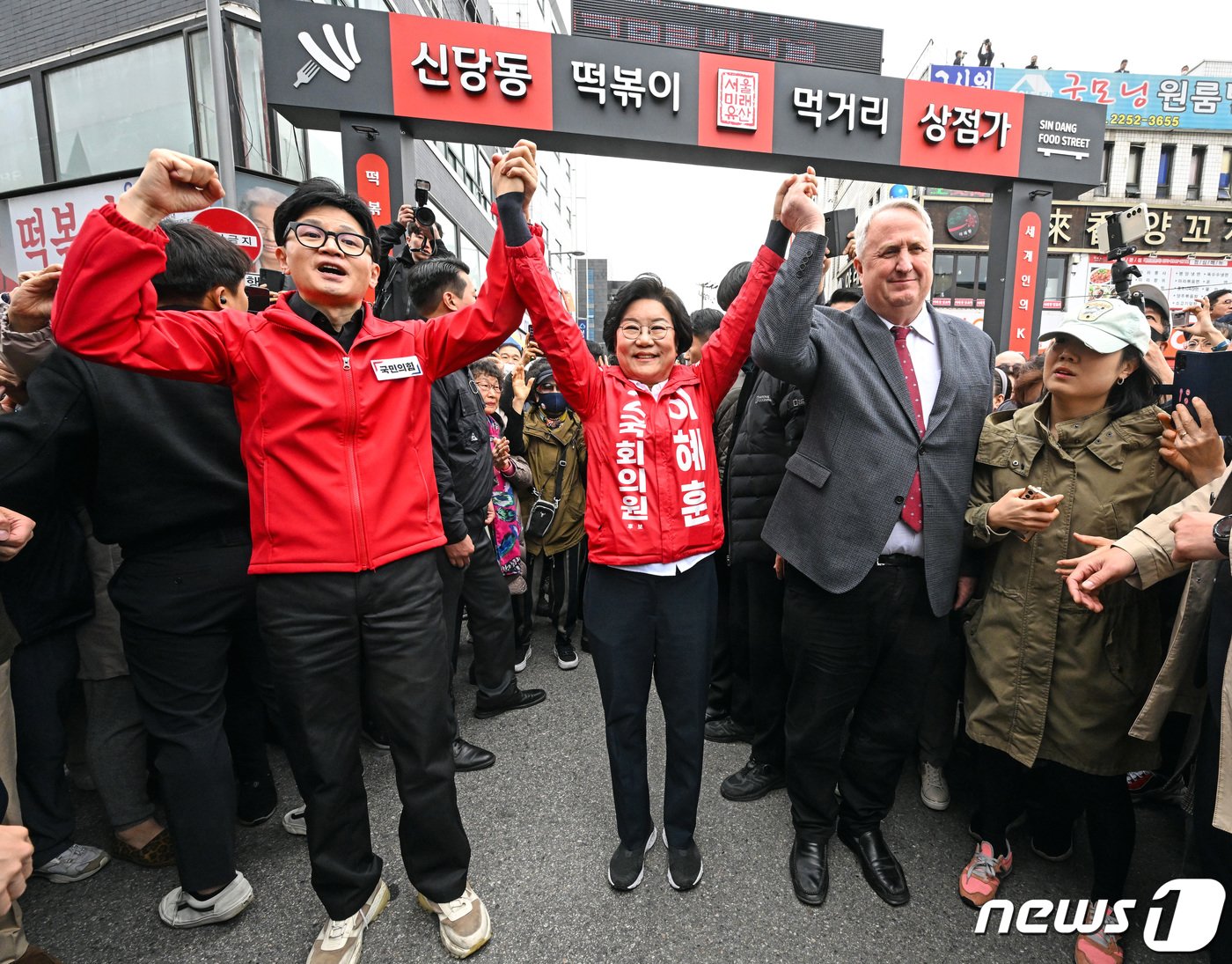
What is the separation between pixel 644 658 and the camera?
2.00m

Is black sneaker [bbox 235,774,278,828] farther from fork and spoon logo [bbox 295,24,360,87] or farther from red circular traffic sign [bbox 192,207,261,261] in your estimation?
fork and spoon logo [bbox 295,24,360,87]

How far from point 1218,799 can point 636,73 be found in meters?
8.46

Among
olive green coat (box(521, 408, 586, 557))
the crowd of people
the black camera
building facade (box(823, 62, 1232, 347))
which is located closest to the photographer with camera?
the black camera

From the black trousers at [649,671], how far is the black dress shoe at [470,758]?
0.91m

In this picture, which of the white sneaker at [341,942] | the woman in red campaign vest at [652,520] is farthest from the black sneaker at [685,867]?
the white sneaker at [341,942]

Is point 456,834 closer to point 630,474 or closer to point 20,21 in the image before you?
point 630,474

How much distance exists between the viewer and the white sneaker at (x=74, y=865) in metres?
2.11

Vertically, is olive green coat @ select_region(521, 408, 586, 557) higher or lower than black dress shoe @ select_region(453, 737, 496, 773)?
higher

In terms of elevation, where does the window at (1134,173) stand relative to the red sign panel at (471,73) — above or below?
above

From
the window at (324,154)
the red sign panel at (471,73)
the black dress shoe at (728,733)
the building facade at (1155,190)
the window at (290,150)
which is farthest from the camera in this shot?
the building facade at (1155,190)

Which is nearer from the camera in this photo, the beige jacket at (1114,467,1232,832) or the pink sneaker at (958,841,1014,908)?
the beige jacket at (1114,467,1232,832)

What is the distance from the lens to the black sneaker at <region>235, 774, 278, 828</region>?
2.39 metres

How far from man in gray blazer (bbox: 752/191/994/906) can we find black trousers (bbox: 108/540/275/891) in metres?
1.85

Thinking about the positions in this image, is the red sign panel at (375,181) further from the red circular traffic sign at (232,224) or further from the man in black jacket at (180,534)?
the man in black jacket at (180,534)
